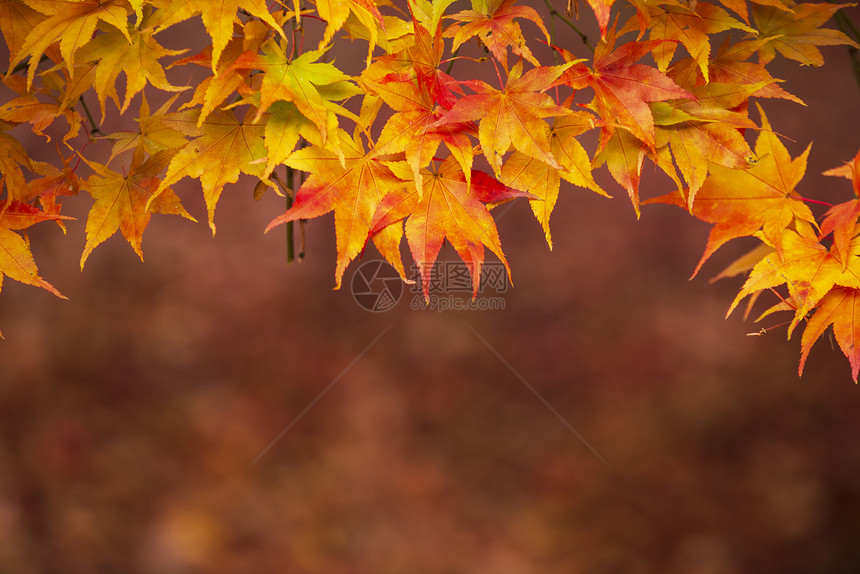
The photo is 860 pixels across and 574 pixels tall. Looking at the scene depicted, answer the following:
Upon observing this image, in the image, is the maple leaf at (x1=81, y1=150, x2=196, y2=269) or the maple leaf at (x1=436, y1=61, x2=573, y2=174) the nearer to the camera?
the maple leaf at (x1=436, y1=61, x2=573, y2=174)

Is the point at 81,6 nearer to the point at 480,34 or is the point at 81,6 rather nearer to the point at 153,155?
the point at 153,155

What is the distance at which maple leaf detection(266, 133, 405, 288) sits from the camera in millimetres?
373

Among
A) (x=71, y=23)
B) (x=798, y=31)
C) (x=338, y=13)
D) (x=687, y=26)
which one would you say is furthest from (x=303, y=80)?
(x=798, y=31)

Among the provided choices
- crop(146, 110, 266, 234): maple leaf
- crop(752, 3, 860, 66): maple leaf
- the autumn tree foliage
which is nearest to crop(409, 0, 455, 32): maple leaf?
the autumn tree foliage

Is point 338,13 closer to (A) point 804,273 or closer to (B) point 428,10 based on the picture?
(B) point 428,10

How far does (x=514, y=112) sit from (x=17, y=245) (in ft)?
1.19

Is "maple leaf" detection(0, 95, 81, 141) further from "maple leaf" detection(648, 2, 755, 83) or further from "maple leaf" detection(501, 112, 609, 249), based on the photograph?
"maple leaf" detection(648, 2, 755, 83)

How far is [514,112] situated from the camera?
1.20ft

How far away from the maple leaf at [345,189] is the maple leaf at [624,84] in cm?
13

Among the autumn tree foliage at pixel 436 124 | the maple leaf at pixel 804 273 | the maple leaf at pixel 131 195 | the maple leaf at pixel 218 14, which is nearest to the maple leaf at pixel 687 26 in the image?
the autumn tree foliage at pixel 436 124

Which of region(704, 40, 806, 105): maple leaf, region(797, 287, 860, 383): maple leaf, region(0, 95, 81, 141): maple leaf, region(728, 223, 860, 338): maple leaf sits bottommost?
region(797, 287, 860, 383): maple leaf

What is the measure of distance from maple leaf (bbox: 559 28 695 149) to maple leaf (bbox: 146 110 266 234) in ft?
0.66

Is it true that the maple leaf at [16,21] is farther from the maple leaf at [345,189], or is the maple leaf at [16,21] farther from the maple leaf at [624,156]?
the maple leaf at [624,156]

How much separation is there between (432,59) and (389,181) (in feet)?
0.26
